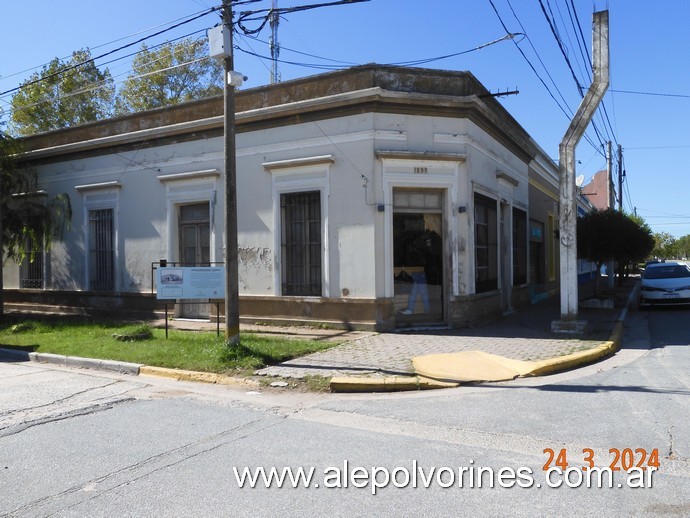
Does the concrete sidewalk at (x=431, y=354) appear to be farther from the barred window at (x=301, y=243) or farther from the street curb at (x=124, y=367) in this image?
the barred window at (x=301, y=243)

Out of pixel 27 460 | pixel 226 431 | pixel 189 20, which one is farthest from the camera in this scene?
pixel 189 20

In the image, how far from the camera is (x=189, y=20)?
1125 cm

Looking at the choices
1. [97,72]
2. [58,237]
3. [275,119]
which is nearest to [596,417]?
[275,119]

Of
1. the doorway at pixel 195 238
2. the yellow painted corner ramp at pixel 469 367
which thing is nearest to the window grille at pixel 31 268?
the doorway at pixel 195 238

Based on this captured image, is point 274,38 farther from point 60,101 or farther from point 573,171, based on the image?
point 60,101

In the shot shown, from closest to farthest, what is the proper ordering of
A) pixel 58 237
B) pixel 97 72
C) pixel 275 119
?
pixel 275 119, pixel 58 237, pixel 97 72

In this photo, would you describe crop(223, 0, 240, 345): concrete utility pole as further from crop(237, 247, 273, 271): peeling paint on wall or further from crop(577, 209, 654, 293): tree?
crop(577, 209, 654, 293): tree

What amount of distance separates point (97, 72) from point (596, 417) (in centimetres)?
3003

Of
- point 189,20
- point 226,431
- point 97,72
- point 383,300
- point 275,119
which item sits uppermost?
point 97,72

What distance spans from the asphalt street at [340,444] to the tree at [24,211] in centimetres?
944

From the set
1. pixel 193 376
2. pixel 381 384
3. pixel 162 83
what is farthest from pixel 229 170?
pixel 162 83

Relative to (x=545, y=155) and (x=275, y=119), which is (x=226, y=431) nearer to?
(x=275, y=119)
